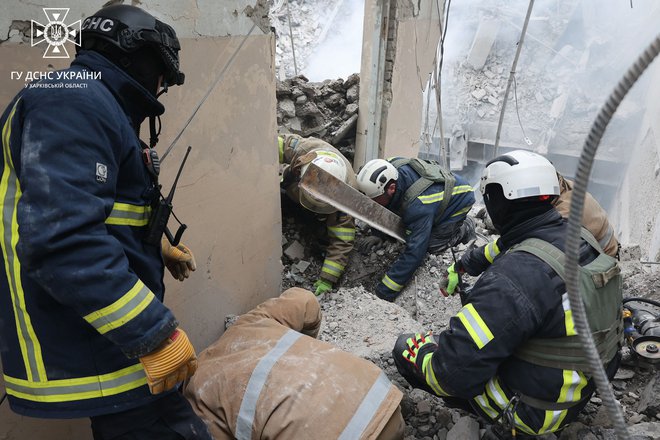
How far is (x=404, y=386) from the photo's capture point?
8.41ft

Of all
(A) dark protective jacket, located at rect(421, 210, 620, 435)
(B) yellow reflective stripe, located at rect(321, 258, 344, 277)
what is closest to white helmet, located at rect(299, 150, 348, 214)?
(B) yellow reflective stripe, located at rect(321, 258, 344, 277)

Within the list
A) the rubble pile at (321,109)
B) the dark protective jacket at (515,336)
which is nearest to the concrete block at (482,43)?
the rubble pile at (321,109)

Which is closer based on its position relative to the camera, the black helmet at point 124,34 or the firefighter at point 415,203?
the black helmet at point 124,34

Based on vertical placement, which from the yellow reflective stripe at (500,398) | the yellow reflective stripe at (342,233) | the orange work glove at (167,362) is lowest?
the yellow reflective stripe at (342,233)

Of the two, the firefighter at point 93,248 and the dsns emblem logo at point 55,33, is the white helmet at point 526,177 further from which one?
the dsns emblem logo at point 55,33

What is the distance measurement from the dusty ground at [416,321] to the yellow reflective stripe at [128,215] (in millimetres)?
1683

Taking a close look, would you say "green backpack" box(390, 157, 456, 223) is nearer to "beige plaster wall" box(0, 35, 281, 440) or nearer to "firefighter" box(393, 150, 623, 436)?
"beige plaster wall" box(0, 35, 281, 440)

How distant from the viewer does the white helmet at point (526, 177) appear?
201cm

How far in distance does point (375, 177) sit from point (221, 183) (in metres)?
2.03

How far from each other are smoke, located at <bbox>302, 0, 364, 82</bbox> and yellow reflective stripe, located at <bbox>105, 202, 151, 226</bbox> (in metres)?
13.8

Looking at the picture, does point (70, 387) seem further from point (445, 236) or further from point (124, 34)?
point (445, 236)

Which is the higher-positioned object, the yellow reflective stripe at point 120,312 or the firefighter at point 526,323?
the yellow reflective stripe at point 120,312

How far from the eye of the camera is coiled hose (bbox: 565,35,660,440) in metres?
0.84

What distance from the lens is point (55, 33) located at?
164 cm
